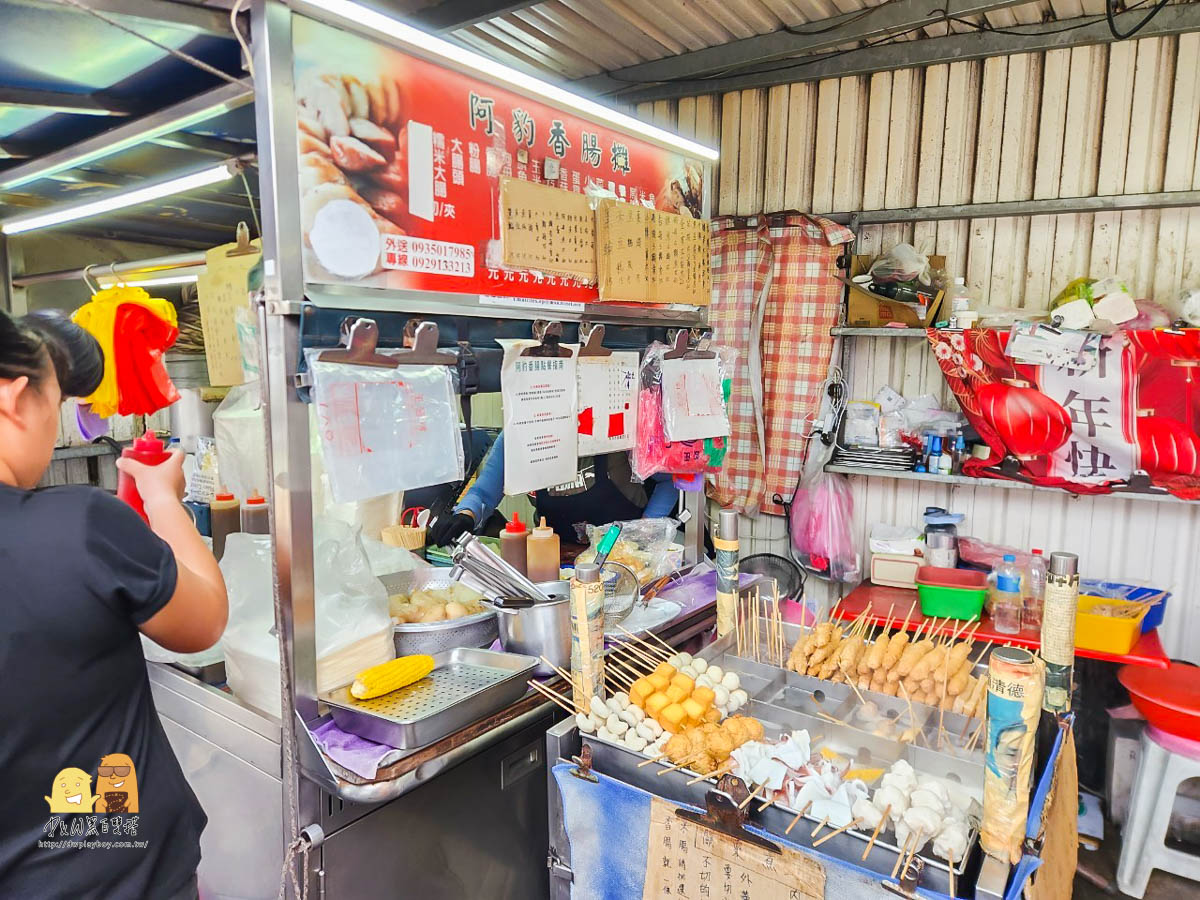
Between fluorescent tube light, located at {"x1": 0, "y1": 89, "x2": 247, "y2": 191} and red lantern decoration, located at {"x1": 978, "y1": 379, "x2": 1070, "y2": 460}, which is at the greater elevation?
fluorescent tube light, located at {"x1": 0, "y1": 89, "x2": 247, "y2": 191}

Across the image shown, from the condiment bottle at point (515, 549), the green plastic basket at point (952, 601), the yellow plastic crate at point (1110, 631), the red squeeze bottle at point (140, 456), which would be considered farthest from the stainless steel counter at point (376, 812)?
the yellow plastic crate at point (1110, 631)

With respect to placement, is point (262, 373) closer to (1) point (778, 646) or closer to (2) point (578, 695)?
(2) point (578, 695)

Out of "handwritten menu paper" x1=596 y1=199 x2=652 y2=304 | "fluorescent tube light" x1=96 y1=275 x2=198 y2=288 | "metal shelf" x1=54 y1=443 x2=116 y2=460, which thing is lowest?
"metal shelf" x1=54 y1=443 x2=116 y2=460

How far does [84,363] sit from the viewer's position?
6.83 ft

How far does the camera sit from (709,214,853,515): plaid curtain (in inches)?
187

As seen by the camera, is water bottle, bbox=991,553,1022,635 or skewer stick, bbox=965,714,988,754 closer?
skewer stick, bbox=965,714,988,754

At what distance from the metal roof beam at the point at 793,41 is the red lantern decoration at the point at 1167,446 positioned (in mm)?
2318

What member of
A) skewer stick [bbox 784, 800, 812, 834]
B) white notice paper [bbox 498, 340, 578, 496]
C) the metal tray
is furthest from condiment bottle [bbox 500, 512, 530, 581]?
skewer stick [bbox 784, 800, 812, 834]

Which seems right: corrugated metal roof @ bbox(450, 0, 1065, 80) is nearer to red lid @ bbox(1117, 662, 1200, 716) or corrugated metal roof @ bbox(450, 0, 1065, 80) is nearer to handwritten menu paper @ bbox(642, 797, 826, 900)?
red lid @ bbox(1117, 662, 1200, 716)

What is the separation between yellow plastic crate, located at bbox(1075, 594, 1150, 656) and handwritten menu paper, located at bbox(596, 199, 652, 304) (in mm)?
2754

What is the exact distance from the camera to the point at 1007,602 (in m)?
3.96

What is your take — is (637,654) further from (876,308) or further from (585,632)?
(876,308)

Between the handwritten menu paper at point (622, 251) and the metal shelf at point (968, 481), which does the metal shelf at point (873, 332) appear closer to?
the metal shelf at point (968, 481)

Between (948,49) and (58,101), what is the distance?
14.7 feet
